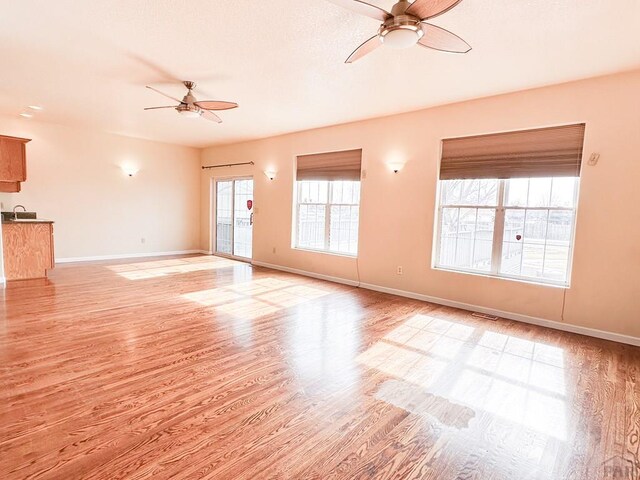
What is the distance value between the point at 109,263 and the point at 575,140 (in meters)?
8.01

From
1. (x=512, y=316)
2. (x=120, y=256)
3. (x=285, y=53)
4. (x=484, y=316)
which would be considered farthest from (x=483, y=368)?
(x=120, y=256)

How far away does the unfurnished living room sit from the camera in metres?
1.96

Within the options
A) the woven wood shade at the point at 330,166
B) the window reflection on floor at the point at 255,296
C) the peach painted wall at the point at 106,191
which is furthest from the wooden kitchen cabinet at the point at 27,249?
the woven wood shade at the point at 330,166

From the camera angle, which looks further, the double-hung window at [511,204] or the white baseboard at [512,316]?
the double-hung window at [511,204]

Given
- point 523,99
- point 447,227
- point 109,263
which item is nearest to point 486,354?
point 447,227

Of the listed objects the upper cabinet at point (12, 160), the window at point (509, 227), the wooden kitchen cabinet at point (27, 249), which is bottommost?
the wooden kitchen cabinet at point (27, 249)

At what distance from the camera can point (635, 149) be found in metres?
3.42

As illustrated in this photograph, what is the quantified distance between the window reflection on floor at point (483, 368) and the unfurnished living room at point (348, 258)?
26 mm

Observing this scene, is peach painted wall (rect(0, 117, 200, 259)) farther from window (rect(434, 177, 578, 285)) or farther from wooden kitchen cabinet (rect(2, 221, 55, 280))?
window (rect(434, 177, 578, 285))

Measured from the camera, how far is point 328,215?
628 cm

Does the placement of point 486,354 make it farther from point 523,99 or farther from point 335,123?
point 335,123

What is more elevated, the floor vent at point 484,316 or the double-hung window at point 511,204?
the double-hung window at point 511,204

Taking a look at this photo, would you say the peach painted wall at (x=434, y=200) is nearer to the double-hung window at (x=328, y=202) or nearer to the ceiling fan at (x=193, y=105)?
the double-hung window at (x=328, y=202)

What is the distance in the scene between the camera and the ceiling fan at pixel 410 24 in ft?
6.59
